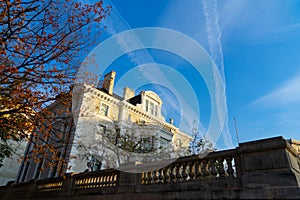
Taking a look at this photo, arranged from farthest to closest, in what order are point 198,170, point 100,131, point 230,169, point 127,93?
point 127,93, point 100,131, point 198,170, point 230,169

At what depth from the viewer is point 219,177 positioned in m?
5.13

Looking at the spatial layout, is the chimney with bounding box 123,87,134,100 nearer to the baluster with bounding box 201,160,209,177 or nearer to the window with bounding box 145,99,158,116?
the window with bounding box 145,99,158,116

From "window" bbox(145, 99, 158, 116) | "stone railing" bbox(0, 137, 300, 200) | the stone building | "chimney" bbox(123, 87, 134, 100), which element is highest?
"chimney" bbox(123, 87, 134, 100)

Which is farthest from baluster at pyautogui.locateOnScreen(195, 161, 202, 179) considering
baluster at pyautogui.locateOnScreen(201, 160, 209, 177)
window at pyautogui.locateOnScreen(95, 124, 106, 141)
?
window at pyautogui.locateOnScreen(95, 124, 106, 141)

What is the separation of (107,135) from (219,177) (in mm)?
14887

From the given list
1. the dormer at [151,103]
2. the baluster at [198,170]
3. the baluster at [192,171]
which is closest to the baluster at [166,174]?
the baluster at [192,171]

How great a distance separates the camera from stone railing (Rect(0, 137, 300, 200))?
429 centimetres

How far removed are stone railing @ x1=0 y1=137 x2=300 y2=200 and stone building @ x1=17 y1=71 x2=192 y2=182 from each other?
859cm

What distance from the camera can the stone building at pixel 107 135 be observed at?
59.6 ft

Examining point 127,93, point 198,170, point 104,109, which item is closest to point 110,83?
point 127,93

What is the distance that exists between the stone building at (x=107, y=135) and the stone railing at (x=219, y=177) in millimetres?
8590

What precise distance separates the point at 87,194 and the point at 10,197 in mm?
9324

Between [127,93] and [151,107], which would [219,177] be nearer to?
[127,93]

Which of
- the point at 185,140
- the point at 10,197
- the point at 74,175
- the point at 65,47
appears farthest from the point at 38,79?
the point at 185,140
